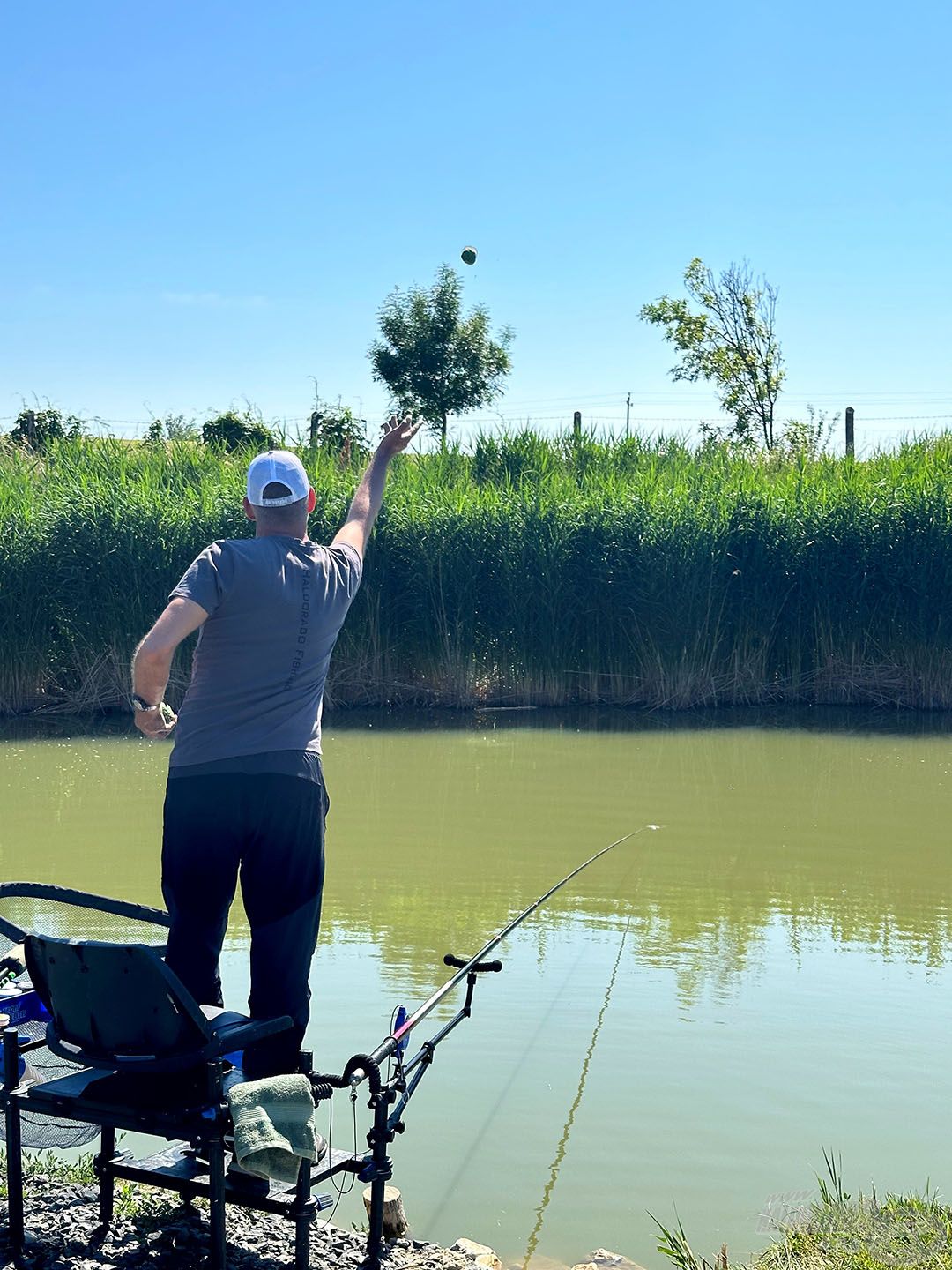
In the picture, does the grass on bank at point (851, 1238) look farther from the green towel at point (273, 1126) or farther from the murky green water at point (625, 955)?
the green towel at point (273, 1126)

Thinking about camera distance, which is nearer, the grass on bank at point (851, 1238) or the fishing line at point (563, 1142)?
the grass on bank at point (851, 1238)

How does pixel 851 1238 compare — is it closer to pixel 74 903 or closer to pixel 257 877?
pixel 257 877

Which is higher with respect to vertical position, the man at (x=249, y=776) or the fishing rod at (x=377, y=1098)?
the man at (x=249, y=776)

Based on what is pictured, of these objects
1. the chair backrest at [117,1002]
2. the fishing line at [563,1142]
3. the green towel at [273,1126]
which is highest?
the chair backrest at [117,1002]

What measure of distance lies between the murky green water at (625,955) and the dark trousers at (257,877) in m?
0.82

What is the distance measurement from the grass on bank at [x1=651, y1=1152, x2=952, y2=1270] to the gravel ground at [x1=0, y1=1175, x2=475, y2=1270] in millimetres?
578

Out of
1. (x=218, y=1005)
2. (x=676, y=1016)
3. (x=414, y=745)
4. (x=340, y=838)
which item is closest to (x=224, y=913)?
(x=218, y=1005)

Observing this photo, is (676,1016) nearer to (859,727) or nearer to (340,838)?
(340,838)

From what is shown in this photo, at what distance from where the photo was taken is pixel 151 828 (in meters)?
8.95

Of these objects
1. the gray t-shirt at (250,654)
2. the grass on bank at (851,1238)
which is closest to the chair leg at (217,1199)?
the gray t-shirt at (250,654)

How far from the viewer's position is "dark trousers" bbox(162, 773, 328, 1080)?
2975 mm

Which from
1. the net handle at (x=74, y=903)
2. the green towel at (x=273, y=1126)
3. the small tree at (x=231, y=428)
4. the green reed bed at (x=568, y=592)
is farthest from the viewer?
the small tree at (x=231, y=428)

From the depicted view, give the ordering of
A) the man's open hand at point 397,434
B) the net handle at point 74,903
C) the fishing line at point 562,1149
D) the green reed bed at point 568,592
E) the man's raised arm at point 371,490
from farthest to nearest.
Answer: the green reed bed at point 568,592, the man's open hand at point 397,434, the man's raised arm at point 371,490, the fishing line at point 562,1149, the net handle at point 74,903

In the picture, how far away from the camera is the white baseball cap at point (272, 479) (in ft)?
10.5
